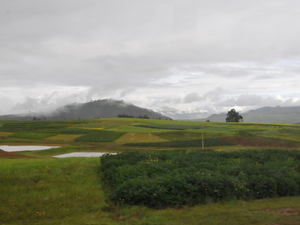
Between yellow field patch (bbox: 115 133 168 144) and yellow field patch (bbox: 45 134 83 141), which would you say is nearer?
yellow field patch (bbox: 115 133 168 144)

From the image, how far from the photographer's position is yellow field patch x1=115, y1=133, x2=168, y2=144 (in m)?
57.5

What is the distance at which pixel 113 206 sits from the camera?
45.6ft

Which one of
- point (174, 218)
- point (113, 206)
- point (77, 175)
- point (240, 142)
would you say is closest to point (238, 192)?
point (174, 218)

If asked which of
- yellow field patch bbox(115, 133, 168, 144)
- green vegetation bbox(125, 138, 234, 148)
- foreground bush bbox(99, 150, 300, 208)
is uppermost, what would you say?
foreground bush bbox(99, 150, 300, 208)

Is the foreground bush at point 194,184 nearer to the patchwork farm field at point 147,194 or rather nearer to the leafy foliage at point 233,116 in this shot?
the patchwork farm field at point 147,194

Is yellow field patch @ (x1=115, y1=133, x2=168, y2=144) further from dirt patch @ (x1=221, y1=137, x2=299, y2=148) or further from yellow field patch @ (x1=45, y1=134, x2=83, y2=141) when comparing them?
dirt patch @ (x1=221, y1=137, x2=299, y2=148)

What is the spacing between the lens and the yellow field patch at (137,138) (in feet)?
189

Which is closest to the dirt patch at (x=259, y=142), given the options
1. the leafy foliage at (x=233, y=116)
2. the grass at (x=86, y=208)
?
the grass at (x=86, y=208)

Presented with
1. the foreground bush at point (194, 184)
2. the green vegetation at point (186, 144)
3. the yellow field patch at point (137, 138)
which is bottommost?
the green vegetation at point (186, 144)

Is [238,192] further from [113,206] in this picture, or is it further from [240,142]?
[240,142]

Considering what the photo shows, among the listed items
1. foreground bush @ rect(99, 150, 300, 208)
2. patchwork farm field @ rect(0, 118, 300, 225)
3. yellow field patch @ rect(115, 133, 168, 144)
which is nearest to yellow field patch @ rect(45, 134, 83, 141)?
yellow field patch @ rect(115, 133, 168, 144)

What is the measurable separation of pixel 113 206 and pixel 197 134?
5138 cm

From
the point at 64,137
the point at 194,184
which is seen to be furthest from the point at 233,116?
the point at 194,184

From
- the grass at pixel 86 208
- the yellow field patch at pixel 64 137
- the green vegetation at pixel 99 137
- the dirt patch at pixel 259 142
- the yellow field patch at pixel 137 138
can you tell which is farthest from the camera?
the yellow field patch at pixel 64 137
